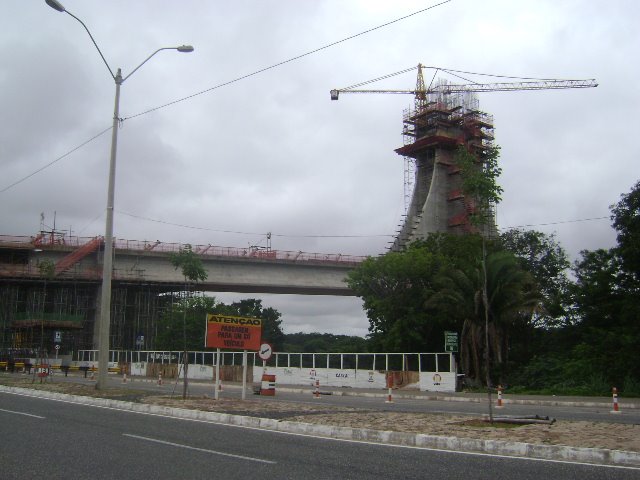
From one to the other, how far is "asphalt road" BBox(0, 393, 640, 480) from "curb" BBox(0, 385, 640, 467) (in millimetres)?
512

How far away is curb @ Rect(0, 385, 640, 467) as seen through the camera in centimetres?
945

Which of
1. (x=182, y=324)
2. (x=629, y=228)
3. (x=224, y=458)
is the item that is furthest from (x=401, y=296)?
(x=224, y=458)

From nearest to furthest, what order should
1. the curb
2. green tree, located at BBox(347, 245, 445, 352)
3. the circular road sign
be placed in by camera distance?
1. the curb
2. the circular road sign
3. green tree, located at BBox(347, 245, 445, 352)

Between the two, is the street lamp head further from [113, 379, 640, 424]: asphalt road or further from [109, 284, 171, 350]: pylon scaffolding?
[109, 284, 171, 350]: pylon scaffolding

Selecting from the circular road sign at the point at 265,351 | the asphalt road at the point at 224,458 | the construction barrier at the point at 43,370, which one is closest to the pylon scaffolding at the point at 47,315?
the construction barrier at the point at 43,370

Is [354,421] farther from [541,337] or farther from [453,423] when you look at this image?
[541,337]

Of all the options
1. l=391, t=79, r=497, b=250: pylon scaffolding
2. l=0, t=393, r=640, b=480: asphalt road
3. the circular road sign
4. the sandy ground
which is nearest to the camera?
l=0, t=393, r=640, b=480: asphalt road

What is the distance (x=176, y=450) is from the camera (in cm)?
1001

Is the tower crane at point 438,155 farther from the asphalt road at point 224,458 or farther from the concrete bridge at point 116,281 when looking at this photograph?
the asphalt road at point 224,458

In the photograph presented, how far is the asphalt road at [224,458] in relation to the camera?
8203mm

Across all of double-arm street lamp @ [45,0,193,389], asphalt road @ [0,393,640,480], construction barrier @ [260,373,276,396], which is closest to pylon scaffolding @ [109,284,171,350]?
construction barrier @ [260,373,276,396]

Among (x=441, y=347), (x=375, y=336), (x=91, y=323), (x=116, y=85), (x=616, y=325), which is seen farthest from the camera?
(x=91, y=323)

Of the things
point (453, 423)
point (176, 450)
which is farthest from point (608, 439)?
point (176, 450)

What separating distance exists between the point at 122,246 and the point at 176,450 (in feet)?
163
